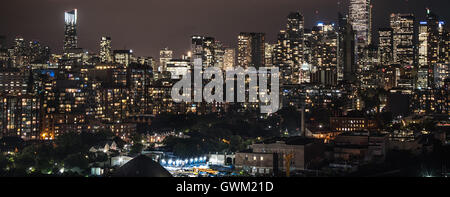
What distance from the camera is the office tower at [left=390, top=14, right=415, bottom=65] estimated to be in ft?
176

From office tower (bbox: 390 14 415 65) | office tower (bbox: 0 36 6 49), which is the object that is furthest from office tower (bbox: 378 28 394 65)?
office tower (bbox: 0 36 6 49)

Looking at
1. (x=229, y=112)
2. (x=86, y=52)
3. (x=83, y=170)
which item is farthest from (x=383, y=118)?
(x=86, y=52)

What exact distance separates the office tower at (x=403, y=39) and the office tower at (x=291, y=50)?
9.90 m

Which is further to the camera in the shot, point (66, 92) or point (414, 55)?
point (414, 55)

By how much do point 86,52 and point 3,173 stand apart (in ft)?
130

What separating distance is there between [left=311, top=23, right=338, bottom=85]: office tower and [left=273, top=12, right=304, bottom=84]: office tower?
2.10 metres

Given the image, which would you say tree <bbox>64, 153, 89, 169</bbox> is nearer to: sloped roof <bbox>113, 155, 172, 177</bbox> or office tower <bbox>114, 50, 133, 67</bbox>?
sloped roof <bbox>113, 155, 172, 177</bbox>

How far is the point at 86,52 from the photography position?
5272 centimetres

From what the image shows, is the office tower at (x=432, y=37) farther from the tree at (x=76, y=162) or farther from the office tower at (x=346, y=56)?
the tree at (x=76, y=162)

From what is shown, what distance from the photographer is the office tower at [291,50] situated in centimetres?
5203

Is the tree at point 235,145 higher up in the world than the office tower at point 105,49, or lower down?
lower down

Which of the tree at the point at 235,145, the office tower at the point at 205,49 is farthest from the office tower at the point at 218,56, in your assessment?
the tree at the point at 235,145

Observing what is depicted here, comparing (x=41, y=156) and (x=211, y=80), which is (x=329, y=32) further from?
(x=41, y=156)

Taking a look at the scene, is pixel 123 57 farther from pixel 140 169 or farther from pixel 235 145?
pixel 140 169
